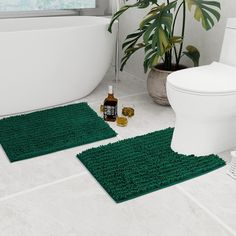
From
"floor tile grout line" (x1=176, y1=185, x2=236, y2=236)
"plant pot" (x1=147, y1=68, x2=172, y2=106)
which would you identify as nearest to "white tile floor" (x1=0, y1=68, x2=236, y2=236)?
"floor tile grout line" (x1=176, y1=185, x2=236, y2=236)

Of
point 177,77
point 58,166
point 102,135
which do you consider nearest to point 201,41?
point 177,77

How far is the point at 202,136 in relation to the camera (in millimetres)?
1927

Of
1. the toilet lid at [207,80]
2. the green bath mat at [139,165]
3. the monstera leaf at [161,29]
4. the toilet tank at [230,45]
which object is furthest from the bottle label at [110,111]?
the toilet tank at [230,45]

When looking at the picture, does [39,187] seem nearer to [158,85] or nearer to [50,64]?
[50,64]

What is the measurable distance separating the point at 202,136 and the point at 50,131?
98cm

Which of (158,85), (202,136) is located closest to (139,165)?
(202,136)

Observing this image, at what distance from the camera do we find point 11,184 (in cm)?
173

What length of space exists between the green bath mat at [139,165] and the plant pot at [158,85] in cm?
52

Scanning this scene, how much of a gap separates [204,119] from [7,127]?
1.29 metres

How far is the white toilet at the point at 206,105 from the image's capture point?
1.75 meters

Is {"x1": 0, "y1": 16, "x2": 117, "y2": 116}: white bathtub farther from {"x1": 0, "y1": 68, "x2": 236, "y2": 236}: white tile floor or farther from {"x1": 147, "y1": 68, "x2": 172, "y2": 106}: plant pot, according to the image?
{"x1": 0, "y1": 68, "x2": 236, "y2": 236}: white tile floor

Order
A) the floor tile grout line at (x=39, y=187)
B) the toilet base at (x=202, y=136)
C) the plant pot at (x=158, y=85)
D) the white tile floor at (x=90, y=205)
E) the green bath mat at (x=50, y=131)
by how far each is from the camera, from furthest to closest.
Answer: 1. the plant pot at (x=158, y=85)
2. the green bath mat at (x=50, y=131)
3. the toilet base at (x=202, y=136)
4. the floor tile grout line at (x=39, y=187)
5. the white tile floor at (x=90, y=205)

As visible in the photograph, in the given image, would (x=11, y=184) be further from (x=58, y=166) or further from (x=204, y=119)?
(x=204, y=119)

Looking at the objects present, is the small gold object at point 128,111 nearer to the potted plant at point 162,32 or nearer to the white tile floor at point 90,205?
the potted plant at point 162,32
